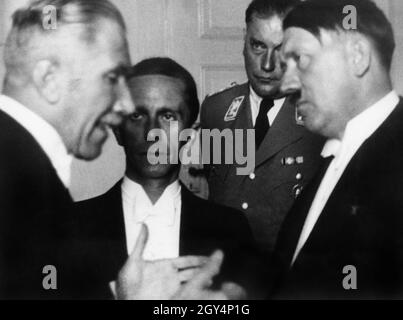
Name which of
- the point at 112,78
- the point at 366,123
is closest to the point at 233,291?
the point at 366,123

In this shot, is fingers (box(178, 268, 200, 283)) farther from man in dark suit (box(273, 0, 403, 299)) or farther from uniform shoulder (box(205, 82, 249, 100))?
uniform shoulder (box(205, 82, 249, 100))

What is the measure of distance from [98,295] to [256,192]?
0.65 metres

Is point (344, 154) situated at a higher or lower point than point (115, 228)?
higher

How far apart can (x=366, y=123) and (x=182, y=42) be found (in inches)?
27.2

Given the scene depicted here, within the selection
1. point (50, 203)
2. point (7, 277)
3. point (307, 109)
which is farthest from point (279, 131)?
point (7, 277)

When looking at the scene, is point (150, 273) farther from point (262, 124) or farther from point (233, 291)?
point (262, 124)

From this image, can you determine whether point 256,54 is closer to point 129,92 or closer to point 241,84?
point 241,84

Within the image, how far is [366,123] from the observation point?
3502 mm

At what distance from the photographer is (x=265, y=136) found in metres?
3.53

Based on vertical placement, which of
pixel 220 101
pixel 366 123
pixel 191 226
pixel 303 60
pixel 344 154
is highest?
pixel 303 60

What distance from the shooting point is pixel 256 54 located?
3.51m

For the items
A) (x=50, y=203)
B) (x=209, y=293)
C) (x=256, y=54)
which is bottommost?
(x=209, y=293)

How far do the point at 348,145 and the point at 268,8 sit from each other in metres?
0.55

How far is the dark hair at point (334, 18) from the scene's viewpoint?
3.50 metres
